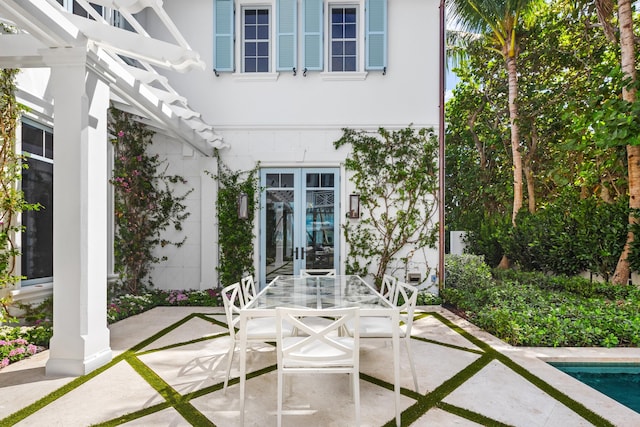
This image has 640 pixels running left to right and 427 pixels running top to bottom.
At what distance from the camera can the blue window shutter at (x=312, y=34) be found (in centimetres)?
636

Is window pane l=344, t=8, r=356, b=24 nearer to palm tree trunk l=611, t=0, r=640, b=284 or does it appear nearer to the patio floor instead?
palm tree trunk l=611, t=0, r=640, b=284

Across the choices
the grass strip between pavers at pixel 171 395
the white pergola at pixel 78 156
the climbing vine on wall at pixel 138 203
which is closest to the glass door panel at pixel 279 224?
the climbing vine on wall at pixel 138 203

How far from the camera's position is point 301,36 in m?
6.45

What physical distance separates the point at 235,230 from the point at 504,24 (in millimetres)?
7798

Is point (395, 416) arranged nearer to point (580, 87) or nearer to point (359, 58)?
point (359, 58)

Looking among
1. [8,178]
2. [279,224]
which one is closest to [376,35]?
[279,224]

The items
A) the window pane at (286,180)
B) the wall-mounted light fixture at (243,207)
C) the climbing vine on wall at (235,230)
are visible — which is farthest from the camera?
the window pane at (286,180)

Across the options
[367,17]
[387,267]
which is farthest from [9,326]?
[367,17]

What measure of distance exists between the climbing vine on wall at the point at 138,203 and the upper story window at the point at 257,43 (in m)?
2.23

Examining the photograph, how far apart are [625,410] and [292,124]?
5.56 metres

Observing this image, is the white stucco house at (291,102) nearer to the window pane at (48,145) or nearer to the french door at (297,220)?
the french door at (297,220)

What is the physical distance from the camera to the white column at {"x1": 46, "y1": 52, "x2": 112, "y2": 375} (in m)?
3.11

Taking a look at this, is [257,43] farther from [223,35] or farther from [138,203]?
[138,203]

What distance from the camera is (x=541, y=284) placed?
22.3 feet
